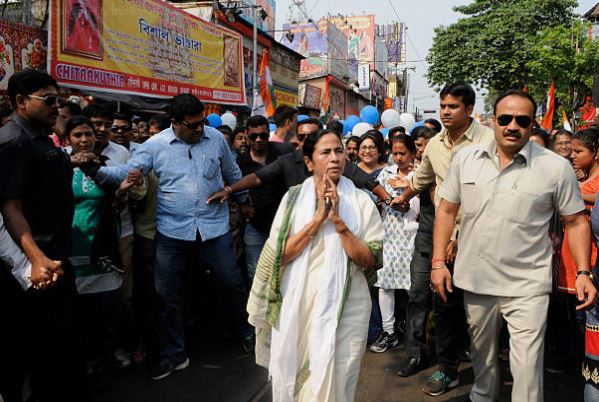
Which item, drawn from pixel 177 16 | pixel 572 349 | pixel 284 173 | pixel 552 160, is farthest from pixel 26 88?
pixel 177 16

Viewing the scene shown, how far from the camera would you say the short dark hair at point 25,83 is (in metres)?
2.76

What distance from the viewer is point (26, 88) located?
2.78 metres

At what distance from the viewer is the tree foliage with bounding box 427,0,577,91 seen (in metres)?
28.4

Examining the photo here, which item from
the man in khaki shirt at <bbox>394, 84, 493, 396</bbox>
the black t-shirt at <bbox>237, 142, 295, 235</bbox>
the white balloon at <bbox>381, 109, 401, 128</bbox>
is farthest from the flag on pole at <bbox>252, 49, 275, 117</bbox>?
the man in khaki shirt at <bbox>394, 84, 493, 396</bbox>

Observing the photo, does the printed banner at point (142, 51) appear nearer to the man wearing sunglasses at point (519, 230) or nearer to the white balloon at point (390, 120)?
the white balloon at point (390, 120)

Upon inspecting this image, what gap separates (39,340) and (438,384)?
8.46 ft

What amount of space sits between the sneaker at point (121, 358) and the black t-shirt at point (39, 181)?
52.7 inches

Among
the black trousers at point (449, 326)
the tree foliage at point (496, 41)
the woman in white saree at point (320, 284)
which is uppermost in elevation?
the tree foliage at point (496, 41)

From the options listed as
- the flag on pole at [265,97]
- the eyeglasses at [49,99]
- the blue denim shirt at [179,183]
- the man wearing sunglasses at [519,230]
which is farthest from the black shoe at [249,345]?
the flag on pole at [265,97]

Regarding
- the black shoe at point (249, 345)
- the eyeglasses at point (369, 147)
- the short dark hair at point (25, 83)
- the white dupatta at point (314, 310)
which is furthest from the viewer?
the eyeglasses at point (369, 147)

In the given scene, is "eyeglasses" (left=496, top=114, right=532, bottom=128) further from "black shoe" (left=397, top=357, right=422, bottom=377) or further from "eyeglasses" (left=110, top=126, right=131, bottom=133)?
"eyeglasses" (left=110, top=126, right=131, bottom=133)

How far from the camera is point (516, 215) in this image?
264 cm

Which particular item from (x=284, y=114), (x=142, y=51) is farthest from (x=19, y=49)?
(x=284, y=114)

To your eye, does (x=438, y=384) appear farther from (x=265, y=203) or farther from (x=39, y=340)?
(x=39, y=340)
